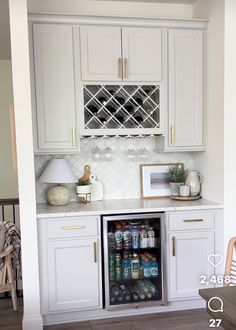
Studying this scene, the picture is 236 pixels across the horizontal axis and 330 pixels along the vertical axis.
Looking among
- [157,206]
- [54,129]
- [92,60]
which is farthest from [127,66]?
[157,206]

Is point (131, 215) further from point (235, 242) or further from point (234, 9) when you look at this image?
point (234, 9)

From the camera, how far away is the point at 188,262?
2.97m

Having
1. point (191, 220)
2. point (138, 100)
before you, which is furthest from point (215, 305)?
point (138, 100)

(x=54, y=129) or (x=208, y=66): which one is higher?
(x=208, y=66)

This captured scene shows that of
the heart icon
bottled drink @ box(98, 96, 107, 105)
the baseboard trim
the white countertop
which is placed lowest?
the baseboard trim

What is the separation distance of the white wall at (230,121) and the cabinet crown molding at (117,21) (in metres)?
0.32

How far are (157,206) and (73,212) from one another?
0.72 metres

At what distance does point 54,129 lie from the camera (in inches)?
119

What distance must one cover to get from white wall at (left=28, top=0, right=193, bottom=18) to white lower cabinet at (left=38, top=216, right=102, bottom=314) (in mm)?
1945

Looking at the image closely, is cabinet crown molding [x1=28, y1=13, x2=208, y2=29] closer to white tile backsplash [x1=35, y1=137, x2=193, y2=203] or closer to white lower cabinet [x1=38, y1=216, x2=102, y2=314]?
white tile backsplash [x1=35, y1=137, x2=193, y2=203]

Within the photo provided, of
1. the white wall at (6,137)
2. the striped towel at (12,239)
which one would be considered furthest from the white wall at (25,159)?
the white wall at (6,137)

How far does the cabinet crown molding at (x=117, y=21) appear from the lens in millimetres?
2910

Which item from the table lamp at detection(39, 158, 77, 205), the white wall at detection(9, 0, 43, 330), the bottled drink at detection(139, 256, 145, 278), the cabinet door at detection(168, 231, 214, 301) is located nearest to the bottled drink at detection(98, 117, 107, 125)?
the table lamp at detection(39, 158, 77, 205)

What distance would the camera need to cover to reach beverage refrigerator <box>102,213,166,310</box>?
2920 mm
